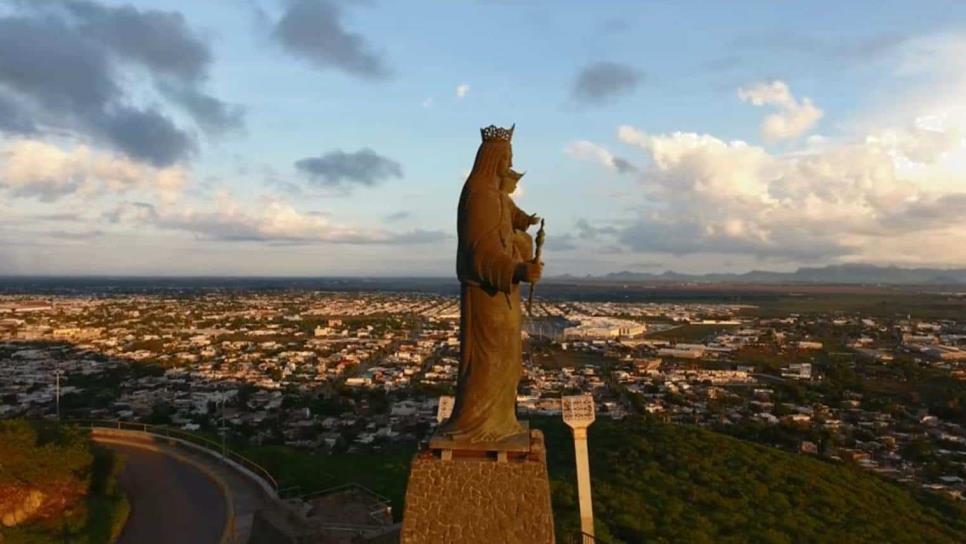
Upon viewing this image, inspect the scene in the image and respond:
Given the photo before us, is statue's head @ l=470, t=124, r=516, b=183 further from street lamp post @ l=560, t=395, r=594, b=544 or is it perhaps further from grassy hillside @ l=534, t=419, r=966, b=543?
grassy hillside @ l=534, t=419, r=966, b=543

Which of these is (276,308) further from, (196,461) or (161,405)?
(196,461)

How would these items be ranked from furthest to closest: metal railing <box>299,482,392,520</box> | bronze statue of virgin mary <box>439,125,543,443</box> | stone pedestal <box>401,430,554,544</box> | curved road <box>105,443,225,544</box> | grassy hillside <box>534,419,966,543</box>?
grassy hillside <box>534,419,966,543</box>
metal railing <box>299,482,392,520</box>
curved road <box>105,443,225,544</box>
bronze statue of virgin mary <box>439,125,543,443</box>
stone pedestal <box>401,430,554,544</box>

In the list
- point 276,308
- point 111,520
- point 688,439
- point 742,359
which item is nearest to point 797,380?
point 742,359

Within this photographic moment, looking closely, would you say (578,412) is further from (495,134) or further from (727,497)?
(727,497)

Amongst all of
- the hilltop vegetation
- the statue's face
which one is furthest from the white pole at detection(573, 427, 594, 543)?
the hilltop vegetation

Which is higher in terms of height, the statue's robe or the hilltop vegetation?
the statue's robe

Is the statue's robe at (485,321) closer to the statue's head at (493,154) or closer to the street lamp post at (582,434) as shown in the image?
the statue's head at (493,154)

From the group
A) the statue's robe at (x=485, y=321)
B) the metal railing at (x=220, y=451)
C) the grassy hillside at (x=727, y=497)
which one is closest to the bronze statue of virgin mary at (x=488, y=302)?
the statue's robe at (x=485, y=321)

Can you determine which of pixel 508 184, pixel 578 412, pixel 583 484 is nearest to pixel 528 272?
pixel 508 184
